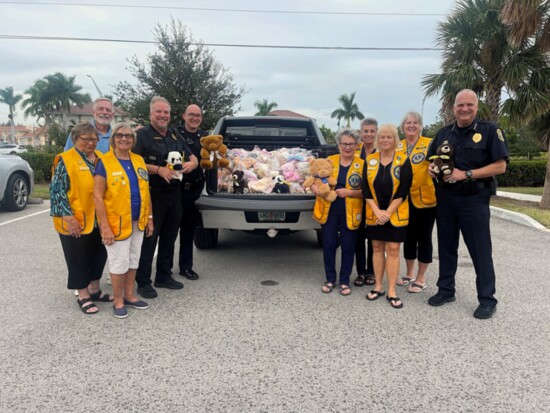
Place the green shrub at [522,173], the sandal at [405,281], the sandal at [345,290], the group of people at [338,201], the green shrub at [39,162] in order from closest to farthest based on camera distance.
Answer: the group of people at [338,201]
the sandal at [345,290]
the sandal at [405,281]
the green shrub at [39,162]
the green shrub at [522,173]

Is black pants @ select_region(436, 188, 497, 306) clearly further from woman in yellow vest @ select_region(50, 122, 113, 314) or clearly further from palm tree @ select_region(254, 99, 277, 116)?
palm tree @ select_region(254, 99, 277, 116)

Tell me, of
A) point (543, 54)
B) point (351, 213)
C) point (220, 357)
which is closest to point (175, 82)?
point (543, 54)

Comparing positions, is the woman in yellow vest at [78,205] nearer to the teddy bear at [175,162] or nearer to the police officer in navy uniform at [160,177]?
the police officer in navy uniform at [160,177]

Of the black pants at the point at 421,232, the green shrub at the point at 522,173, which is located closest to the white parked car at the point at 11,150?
the black pants at the point at 421,232

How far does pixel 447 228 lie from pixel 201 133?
2708 mm

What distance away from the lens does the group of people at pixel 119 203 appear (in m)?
3.42

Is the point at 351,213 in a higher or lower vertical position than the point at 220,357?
higher

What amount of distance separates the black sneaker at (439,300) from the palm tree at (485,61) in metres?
8.14

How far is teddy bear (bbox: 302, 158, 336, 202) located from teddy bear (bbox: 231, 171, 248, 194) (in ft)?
3.08

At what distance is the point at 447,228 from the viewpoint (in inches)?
152

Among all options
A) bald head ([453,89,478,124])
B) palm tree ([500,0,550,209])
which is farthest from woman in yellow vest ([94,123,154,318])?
palm tree ([500,0,550,209])

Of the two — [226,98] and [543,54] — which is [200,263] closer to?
[543,54]

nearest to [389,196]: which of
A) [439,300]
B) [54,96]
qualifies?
[439,300]

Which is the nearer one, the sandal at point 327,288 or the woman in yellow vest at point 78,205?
the woman in yellow vest at point 78,205
